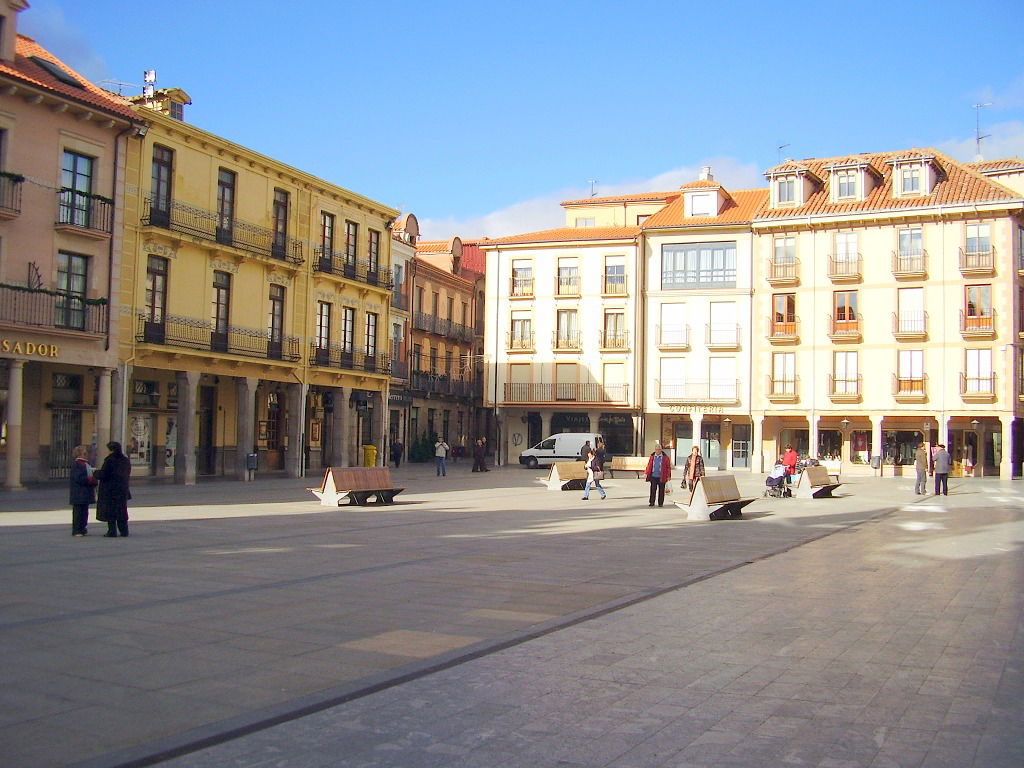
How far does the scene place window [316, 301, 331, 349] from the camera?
38750 mm

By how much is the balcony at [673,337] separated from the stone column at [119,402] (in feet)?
106

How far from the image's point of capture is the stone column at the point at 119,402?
2906 centimetres

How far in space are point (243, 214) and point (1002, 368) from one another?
35092 millimetres

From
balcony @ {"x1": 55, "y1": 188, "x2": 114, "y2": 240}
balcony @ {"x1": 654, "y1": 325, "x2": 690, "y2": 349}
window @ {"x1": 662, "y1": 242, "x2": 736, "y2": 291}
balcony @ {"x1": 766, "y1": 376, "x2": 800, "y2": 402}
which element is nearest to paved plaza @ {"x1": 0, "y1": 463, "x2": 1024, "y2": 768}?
balcony @ {"x1": 55, "y1": 188, "x2": 114, "y2": 240}

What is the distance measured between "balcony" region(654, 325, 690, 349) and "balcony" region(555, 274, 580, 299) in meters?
5.28

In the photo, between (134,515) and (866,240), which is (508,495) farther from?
(866,240)

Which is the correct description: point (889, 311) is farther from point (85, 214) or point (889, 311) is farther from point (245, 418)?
point (85, 214)

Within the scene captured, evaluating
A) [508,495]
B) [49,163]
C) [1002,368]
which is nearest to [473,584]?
[508,495]

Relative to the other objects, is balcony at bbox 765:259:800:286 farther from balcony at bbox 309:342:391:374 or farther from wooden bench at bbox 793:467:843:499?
wooden bench at bbox 793:467:843:499

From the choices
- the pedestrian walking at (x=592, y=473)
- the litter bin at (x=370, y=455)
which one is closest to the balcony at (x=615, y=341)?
the litter bin at (x=370, y=455)

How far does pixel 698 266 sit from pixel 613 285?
4842 millimetres

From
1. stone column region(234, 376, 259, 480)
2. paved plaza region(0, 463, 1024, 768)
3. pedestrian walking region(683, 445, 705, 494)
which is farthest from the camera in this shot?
stone column region(234, 376, 259, 480)

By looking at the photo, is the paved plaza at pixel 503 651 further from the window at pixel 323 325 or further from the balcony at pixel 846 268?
the balcony at pixel 846 268

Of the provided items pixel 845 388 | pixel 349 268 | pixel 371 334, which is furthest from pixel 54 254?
pixel 845 388
